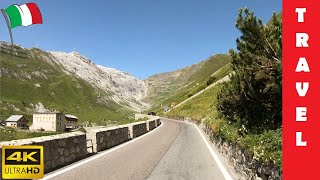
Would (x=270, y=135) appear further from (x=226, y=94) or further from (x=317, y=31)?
(x=226, y=94)

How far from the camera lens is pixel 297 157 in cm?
708

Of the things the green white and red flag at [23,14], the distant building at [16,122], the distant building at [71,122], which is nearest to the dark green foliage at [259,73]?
the green white and red flag at [23,14]

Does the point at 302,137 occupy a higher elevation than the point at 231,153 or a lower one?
A: higher

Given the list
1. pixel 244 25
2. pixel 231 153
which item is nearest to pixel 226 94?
pixel 231 153

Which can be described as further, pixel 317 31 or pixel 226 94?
pixel 226 94

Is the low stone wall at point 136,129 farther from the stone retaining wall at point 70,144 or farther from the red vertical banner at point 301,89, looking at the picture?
the red vertical banner at point 301,89

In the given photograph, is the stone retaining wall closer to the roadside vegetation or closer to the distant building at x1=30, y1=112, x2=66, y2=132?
the roadside vegetation

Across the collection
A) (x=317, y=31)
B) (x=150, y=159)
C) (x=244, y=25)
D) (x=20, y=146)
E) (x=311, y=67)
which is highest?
(x=244, y=25)

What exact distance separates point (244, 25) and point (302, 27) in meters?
5.65

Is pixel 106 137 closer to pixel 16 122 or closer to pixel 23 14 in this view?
pixel 23 14

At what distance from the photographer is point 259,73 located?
13.1 meters

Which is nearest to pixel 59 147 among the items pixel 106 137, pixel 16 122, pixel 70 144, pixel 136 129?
pixel 70 144

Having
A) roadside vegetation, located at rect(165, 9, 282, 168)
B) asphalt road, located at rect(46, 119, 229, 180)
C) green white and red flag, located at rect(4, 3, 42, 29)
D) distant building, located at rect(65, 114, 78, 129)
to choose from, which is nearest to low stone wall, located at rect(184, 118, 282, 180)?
roadside vegetation, located at rect(165, 9, 282, 168)

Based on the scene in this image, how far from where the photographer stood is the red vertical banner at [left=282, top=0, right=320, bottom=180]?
7.08 m
